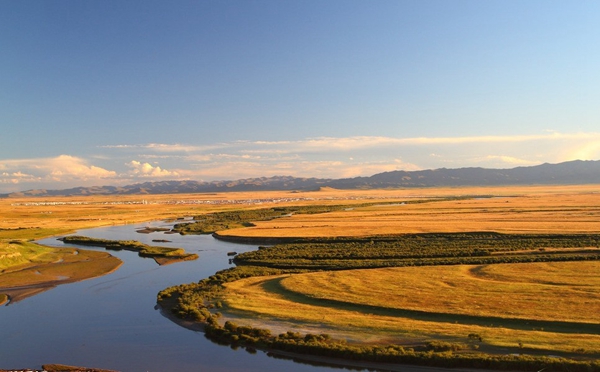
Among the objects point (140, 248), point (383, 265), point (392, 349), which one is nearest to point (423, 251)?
point (383, 265)

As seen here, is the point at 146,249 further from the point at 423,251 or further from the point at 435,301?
the point at 435,301

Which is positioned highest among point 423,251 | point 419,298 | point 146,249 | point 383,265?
point 423,251

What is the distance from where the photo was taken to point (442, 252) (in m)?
50.9

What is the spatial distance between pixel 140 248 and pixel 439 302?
43534 millimetres

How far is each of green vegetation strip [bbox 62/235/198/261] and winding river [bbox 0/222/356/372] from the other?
11.7 metres

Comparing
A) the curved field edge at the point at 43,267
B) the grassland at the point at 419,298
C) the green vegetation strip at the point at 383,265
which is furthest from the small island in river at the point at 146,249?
the grassland at the point at 419,298

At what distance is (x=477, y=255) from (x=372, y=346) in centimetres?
2872

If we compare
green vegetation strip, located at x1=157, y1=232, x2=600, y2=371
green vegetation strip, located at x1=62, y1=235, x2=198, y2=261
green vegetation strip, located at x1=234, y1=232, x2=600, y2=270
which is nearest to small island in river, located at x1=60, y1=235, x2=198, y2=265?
green vegetation strip, located at x1=62, y1=235, x2=198, y2=261

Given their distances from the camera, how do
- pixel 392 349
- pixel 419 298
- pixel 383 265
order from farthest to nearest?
pixel 383 265 → pixel 419 298 → pixel 392 349

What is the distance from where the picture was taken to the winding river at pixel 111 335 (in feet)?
77.7

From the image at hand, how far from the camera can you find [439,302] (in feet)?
99.8

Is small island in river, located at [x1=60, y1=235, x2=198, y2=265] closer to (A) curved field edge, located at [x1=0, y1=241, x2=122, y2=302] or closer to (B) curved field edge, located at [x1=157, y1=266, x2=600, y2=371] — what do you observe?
(A) curved field edge, located at [x1=0, y1=241, x2=122, y2=302]

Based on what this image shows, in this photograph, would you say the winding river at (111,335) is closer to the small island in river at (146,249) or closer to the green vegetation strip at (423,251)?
the small island in river at (146,249)

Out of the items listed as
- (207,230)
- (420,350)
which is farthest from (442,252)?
(207,230)
